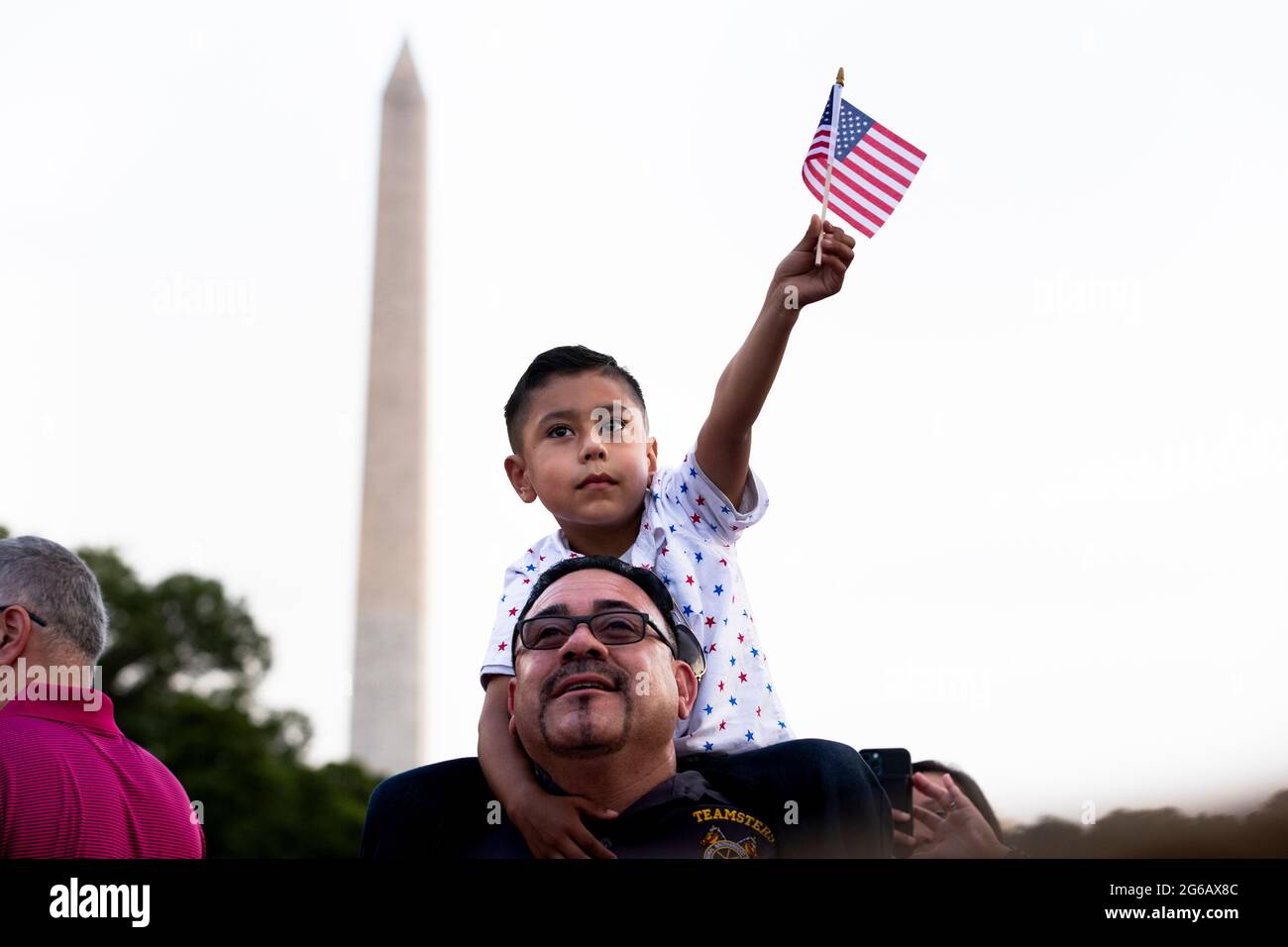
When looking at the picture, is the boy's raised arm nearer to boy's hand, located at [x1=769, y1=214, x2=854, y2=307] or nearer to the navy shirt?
boy's hand, located at [x1=769, y1=214, x2=854, y2=307]

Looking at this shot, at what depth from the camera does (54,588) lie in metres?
3.89

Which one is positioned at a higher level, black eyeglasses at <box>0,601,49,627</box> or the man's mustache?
black eyeglasses at <box>0,601,49,627</box>

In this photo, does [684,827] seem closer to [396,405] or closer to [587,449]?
[587,449]

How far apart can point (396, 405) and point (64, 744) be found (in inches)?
1023

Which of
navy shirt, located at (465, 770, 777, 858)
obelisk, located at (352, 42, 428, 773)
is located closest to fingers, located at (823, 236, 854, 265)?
navy shirt, located at (465, 770, 777, 858)

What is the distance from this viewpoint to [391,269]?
29391 millimetres

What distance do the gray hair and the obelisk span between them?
84.0ft

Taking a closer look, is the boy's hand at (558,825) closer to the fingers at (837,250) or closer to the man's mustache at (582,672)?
the man's mustache at (582,672)

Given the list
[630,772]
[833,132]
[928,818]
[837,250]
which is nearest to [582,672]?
[630,772]

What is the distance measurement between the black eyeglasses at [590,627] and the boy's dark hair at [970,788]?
97 cm

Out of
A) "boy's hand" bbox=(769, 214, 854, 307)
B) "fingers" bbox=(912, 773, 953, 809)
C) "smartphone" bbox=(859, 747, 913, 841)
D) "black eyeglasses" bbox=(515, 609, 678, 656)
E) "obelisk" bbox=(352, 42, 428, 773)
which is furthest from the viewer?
"obelisk" bbox=(352, 42, 428, 773)

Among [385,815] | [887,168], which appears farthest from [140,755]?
[887,168]

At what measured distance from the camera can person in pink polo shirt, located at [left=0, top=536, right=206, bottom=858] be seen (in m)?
3.65
